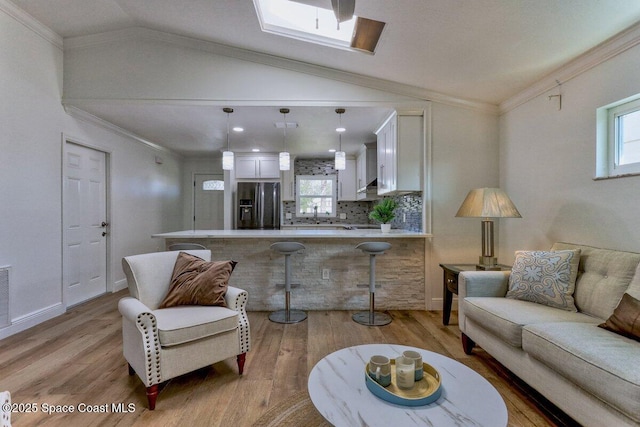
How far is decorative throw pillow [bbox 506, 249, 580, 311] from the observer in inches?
80.4

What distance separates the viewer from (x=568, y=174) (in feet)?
8.17

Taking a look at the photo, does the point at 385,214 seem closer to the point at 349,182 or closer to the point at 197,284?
the point at 197,284

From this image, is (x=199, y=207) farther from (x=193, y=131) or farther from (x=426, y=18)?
(x=426, y=18)

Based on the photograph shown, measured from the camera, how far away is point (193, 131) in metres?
4.38

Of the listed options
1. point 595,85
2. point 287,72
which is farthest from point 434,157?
point 287,72

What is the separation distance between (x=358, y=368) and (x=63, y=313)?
362cm

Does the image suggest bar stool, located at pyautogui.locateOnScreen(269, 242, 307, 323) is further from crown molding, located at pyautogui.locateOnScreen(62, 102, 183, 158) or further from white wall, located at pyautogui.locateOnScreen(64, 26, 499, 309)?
crown molding, located at pyautogui.locateOnScreen(62, 102, 183, 158)

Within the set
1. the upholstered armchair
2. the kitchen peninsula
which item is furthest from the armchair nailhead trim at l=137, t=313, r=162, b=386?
the kitchen peninsula

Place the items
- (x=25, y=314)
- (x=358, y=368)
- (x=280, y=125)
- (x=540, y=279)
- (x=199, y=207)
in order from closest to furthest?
(x=358, y=368)
(x=540, y=279)
(x=25, y=314)
(x=280, y=125)
(x=199, y=207)

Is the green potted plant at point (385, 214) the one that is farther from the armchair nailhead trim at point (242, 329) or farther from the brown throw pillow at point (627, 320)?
the brown throw pillow at point (627, 320)

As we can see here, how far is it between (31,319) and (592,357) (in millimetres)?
4416

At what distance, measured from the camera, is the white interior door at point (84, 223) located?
3.45m

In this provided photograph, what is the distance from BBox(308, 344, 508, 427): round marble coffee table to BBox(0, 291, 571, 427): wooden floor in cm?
62

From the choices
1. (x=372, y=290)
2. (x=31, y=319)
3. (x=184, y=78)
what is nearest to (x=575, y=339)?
(x=372, y=290)
